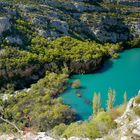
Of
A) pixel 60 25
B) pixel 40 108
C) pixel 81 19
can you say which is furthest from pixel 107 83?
pixel 81 19

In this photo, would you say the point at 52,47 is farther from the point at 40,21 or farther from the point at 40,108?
the point at 40,108

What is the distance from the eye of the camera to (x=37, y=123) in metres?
57.2

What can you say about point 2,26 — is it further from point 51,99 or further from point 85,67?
point 51,99

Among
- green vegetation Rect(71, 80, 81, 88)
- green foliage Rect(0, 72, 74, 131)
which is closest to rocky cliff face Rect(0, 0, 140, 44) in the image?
green vegetation Rect(71, 80, 81, 88)

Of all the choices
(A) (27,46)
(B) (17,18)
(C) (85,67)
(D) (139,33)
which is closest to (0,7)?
(B) (17,18)

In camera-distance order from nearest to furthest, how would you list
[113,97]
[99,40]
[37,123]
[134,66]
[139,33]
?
[37,123], [113,97], [134,66], [99,40], [139,33]

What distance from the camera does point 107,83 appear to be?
272ft

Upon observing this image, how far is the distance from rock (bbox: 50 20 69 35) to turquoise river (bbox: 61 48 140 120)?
675 inches

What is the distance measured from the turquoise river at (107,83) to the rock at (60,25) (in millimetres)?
17154

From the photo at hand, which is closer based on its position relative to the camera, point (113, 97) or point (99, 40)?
point (113, 97)

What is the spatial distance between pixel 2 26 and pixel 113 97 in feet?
142

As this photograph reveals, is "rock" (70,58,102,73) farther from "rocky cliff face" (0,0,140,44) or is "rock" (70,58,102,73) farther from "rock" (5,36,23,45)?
"rocky cliff face" (0,0,140,44)

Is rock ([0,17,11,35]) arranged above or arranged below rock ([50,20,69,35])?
above

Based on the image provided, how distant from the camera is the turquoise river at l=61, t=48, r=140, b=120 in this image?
230ft
